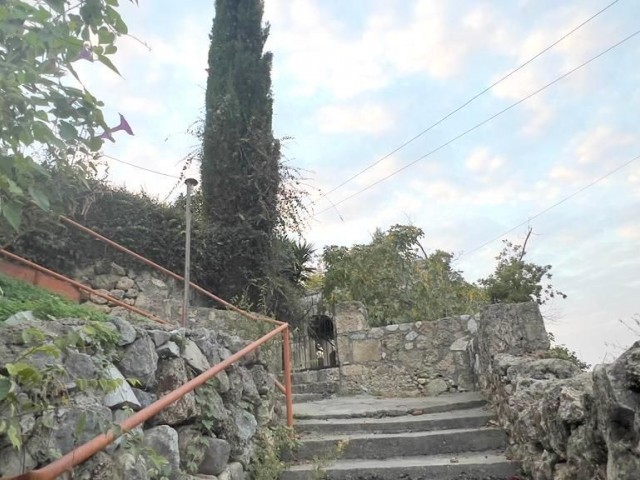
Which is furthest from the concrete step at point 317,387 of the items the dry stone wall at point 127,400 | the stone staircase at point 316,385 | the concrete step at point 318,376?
the dry stone wall at point 127,400

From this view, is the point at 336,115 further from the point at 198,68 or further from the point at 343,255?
the point at 198,68

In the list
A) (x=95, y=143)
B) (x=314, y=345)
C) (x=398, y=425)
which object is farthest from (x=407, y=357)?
(x=95, y=143)

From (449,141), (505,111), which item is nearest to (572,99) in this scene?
(505,111)

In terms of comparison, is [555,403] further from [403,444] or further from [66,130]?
[66,130]

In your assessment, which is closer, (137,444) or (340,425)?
(137,444)

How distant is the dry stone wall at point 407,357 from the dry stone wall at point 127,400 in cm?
258

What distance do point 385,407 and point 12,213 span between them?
384 cm

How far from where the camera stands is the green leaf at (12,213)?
1.32 meters

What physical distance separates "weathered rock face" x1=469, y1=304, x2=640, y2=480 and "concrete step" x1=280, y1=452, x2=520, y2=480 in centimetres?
16

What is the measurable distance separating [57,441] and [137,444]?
30cm

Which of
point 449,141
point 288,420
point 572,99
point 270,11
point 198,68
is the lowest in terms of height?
point 288,420

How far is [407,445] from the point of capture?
3529mm

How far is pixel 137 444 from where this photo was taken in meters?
1.71

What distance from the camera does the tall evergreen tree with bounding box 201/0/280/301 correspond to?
7.32 meters
